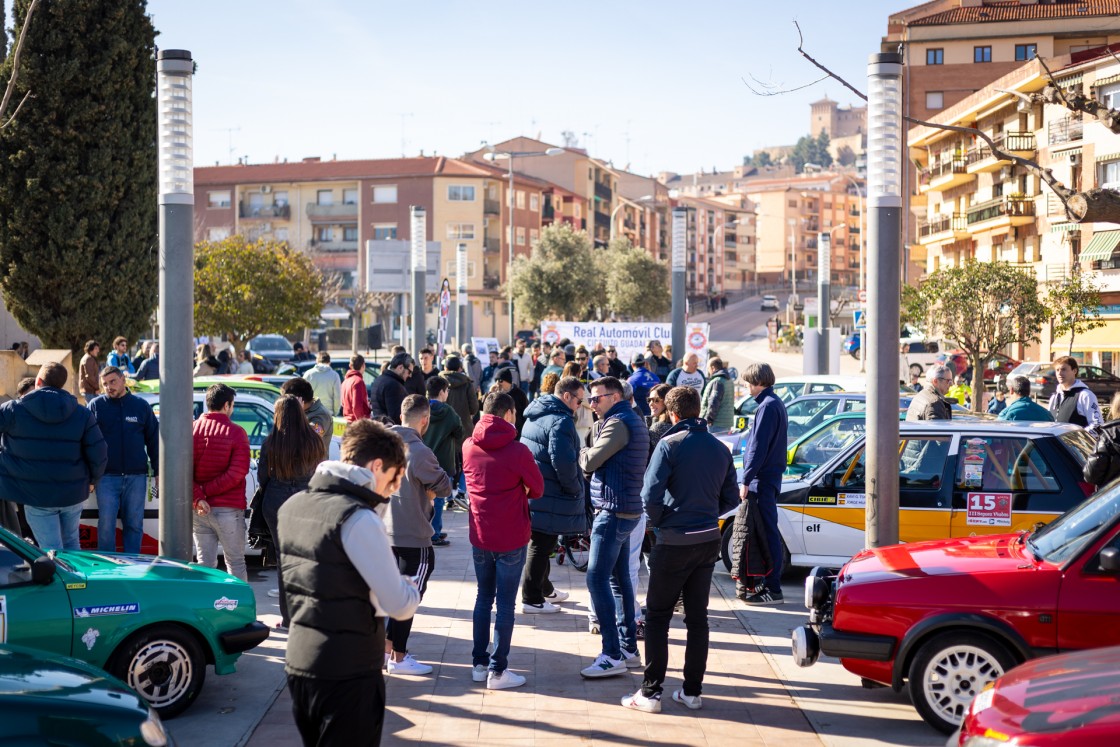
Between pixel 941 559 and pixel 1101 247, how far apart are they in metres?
41.0

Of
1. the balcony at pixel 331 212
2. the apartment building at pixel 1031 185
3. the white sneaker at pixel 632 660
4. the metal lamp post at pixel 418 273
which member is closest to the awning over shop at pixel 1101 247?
the apartment building at pixel 1031 185

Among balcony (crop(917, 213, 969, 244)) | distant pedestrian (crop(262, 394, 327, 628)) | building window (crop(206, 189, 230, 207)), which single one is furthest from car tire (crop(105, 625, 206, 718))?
building window (crop(206, 189, 230, 207))

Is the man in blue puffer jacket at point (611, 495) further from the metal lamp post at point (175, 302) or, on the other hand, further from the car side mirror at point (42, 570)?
the car side mirror at point (42, 570)

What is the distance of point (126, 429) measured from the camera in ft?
30.7

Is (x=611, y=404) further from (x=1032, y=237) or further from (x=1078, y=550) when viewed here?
(x=1032, y=237)

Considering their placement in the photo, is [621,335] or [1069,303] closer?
[621,335]

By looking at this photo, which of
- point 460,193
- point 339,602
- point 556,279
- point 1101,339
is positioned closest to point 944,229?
point 1101,339

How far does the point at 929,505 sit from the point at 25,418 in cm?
727

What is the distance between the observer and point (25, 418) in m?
8.70

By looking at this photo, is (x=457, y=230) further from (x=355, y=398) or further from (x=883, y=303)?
(x=883, y=303)

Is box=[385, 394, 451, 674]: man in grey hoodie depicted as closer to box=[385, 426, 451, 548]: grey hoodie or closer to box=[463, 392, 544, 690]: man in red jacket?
box=[385, 426, 451, 548]: grey hoodie

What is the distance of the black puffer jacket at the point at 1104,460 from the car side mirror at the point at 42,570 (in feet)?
24.3

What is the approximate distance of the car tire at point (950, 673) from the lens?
6.49 meters

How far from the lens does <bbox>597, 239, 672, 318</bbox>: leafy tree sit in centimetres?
6975
